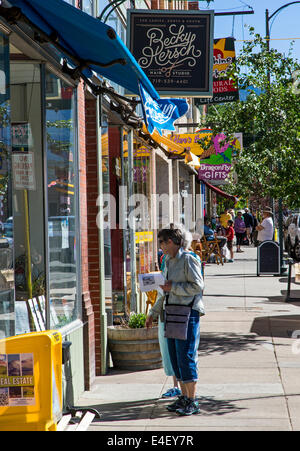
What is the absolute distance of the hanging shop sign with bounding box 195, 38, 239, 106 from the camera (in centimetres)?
1648

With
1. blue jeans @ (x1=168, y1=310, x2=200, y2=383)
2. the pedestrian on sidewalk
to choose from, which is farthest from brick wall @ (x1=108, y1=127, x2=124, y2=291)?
blue jeans @ (x1=168, y1=310, x2=200, y2=383)

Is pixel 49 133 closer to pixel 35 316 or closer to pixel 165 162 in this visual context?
pixel 35 316

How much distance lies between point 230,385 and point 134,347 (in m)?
1.46

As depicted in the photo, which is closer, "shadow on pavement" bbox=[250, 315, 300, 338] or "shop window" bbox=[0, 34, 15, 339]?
"shop window" bbox=[0, 34, 15, 339]

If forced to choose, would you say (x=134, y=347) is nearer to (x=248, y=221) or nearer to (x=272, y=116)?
(x=272, y=116)

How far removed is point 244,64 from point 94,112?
3472 millimetres

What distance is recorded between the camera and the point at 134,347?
8.67m

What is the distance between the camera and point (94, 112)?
8633 mm

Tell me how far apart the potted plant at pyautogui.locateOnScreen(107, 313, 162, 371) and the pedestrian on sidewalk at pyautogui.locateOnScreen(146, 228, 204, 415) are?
5.83 ft

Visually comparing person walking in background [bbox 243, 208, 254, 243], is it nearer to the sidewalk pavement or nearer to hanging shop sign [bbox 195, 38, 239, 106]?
hanging shop sign [bbox 195, 38, 239, 106]

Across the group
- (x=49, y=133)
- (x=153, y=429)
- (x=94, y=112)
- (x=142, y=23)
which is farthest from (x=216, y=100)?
(x=153, y=429)

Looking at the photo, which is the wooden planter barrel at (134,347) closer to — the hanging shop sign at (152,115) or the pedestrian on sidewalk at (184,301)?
the pedestrian on sidewalk at (184,301)

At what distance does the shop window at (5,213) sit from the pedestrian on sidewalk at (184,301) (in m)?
1.72

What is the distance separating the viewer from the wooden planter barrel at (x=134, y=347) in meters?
8.62
